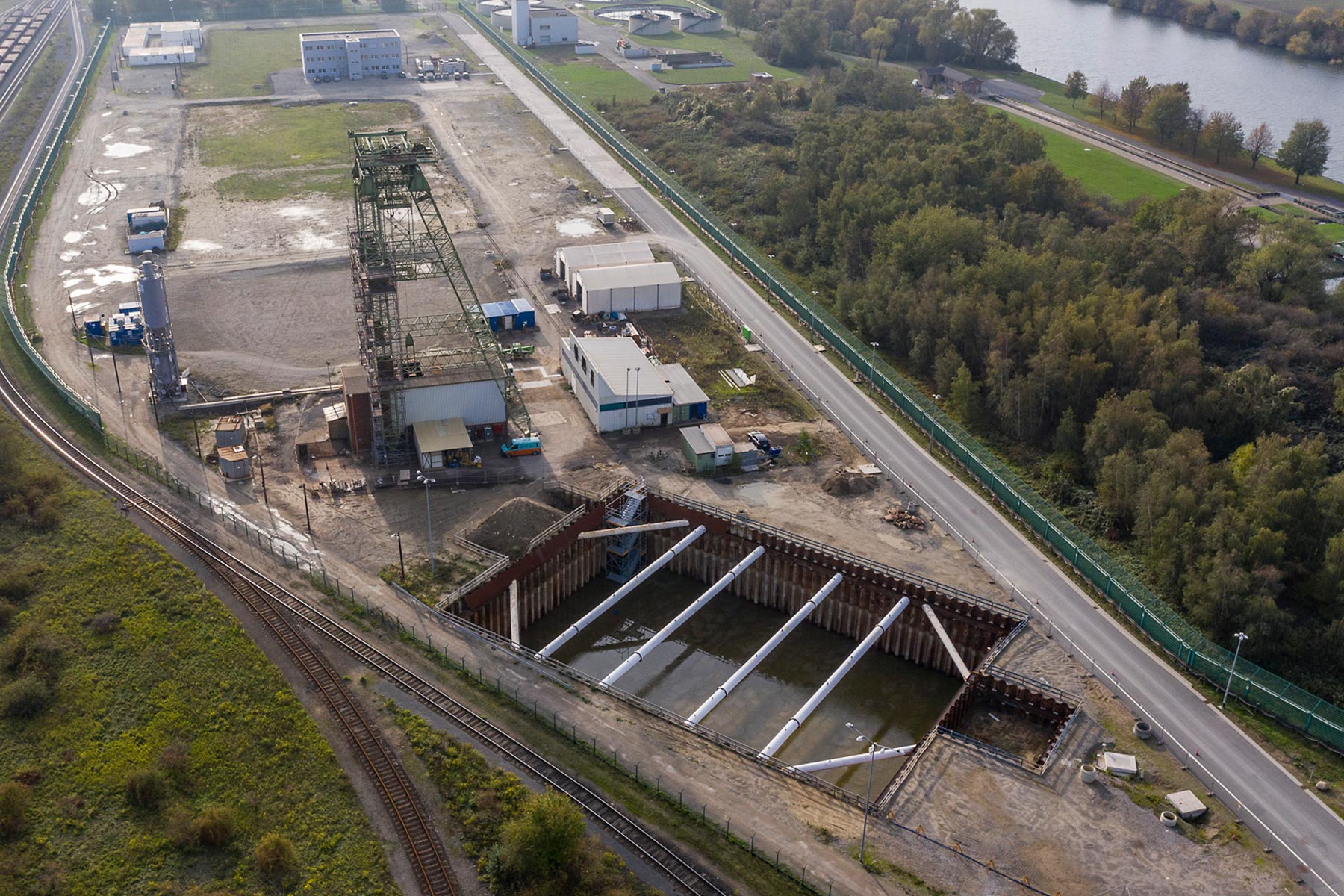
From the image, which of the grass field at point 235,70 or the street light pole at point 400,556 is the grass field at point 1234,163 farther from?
the grass field at point 235,70

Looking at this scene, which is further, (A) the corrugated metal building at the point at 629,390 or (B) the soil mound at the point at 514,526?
(A) the corrugated metal building at the point at 629,390

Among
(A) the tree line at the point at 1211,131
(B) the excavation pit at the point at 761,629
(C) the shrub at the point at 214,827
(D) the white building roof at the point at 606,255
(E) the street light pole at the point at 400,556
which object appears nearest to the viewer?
(C) the shrub at the point at 214,827

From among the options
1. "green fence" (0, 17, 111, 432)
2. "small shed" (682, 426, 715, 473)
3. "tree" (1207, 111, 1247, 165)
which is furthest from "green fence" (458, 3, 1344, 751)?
"tree" (1207, 111, 1247, 165)

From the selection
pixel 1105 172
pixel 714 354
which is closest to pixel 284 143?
pixel 714 354

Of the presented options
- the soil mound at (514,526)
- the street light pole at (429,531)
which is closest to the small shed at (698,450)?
the soil mound at (514,526)

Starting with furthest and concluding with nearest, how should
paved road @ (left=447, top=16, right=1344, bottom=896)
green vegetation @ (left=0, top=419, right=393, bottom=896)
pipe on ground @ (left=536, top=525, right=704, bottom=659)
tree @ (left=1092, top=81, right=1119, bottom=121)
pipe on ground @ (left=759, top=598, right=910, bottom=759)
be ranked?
tree @ (left=1092, top=81, right=1119, bottom=121), pipe on ground @ (left=536, top=525, right=704, bottom=659), pipe on ground @ (left=759, top=598, right=910, bottom=759), paved road @ (left=447, top=16, right=1344, bottom=896), green vegetation @ (left=0, top=419, right=393, bottom=896)

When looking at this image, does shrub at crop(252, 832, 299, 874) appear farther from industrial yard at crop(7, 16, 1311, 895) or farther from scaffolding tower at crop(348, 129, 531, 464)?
scaffolding tower at crop(348, 129, 531, 464)
